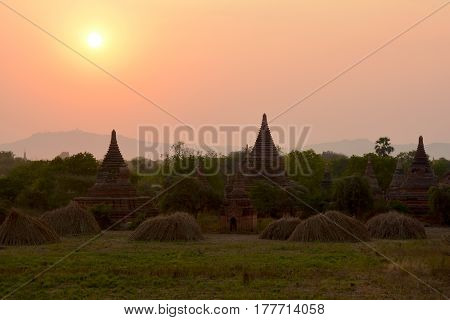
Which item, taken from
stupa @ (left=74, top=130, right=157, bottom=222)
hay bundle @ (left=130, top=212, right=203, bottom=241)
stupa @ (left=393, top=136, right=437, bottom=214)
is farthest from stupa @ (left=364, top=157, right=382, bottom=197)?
hay bundle @ (left=130, top=212, right=203, bottom=241)

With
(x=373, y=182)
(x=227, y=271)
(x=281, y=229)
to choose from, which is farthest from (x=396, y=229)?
(x=373, y=182)

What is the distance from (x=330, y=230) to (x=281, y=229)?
105 inches

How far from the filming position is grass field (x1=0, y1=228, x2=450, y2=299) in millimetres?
16125

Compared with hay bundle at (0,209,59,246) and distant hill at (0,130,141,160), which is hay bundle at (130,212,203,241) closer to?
hay bundle at (0,209,59,246)

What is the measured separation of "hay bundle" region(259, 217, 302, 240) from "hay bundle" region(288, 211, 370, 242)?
44.4 inches

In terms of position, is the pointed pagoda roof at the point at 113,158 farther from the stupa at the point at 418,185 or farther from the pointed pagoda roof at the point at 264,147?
the stupa at the point at 418,185

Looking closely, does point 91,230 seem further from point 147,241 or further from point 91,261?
point 91,261

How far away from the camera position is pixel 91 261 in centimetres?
2100

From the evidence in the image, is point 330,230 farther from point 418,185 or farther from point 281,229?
point 418,185

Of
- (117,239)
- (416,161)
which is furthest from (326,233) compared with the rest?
(416,161)

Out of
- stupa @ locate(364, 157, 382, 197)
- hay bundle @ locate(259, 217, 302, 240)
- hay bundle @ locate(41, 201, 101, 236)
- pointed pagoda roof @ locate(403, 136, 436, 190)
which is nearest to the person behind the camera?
hay bundle @ locate(259, 217, 302, 240)

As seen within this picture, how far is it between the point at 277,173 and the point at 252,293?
92.1ft

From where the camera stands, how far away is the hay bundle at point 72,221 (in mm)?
32125

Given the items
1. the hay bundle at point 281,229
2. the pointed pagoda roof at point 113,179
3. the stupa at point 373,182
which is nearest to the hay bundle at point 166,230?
the hay bundle at point 281,229
